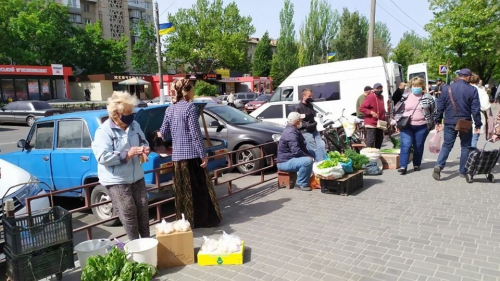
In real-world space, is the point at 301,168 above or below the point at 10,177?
below

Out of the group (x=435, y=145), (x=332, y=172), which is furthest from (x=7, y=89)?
(x=435, y=145)

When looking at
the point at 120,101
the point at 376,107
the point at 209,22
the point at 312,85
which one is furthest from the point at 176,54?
the point at 120,101

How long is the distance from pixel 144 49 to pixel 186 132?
6246 cm

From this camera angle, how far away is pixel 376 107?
855 cm

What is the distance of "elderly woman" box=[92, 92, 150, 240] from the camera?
3715 millimetres

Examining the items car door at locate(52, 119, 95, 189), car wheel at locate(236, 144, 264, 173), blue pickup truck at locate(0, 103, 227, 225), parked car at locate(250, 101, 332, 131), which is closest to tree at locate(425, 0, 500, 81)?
parked car at locate(250, 101, 332, 131)

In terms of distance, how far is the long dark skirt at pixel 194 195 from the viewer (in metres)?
4.82

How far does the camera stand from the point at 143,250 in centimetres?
366

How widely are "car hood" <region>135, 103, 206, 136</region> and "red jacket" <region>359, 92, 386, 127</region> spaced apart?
4.84 metres

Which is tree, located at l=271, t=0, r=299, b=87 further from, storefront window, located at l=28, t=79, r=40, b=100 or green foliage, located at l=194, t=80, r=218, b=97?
storefront window, located at l=28, t=79, r=40, b=100

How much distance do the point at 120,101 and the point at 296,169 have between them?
3.74 metres

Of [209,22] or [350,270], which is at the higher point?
[209,22]

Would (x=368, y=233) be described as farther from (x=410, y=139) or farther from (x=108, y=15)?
(x=108, y=15)

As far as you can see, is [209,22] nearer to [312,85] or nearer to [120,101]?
[312,85]
